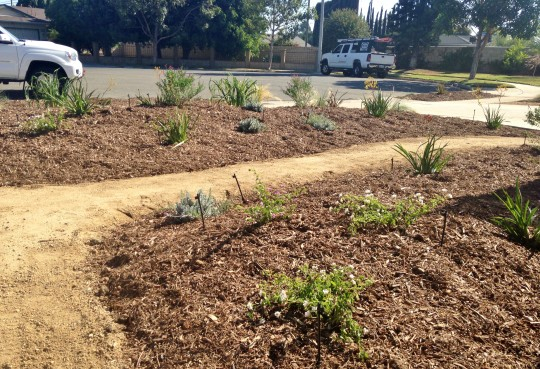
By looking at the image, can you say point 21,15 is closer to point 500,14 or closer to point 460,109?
point 500,14

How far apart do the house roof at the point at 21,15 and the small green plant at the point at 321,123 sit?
4367 cm

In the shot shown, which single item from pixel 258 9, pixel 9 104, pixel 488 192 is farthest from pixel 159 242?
pixel 258 9

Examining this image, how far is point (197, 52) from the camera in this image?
1754 inches

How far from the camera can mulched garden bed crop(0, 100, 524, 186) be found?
625 centimetres

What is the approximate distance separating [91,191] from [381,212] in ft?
11.5

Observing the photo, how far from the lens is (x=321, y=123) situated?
9148mm

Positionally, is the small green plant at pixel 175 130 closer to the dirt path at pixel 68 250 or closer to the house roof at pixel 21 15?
the dirt path at pixel 68 250

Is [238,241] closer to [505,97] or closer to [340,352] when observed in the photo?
[340,352]

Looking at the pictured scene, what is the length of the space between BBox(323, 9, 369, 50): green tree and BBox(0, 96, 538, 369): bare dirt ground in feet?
152

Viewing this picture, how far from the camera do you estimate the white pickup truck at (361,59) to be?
30500 mm

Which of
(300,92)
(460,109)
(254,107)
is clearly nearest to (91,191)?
(254,107)

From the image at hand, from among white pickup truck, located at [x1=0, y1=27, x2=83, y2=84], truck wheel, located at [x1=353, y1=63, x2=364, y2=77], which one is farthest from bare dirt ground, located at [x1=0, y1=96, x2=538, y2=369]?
truck wheel, located at [x1=353, y1=63, x2=364, y2=77]

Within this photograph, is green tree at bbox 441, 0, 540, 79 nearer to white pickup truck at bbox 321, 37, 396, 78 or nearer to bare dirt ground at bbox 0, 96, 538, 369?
white pickup truck at bbox 321, 37, 396, 78

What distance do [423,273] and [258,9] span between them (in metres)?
39.7
